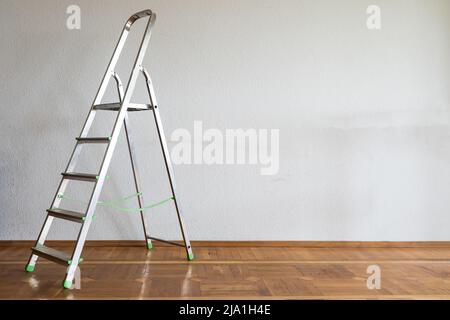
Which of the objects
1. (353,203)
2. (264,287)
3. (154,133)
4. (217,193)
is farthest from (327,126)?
(264,287)

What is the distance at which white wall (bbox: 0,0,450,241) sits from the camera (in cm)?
398

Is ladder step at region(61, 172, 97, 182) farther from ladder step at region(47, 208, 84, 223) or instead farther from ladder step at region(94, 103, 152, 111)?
ladder step at region(94, 103, 152, 111)

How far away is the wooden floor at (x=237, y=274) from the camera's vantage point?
2.66m

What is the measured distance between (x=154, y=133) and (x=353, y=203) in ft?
5.20

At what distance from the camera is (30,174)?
156 inches

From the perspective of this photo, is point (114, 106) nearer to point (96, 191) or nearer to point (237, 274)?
point (96, 191)
